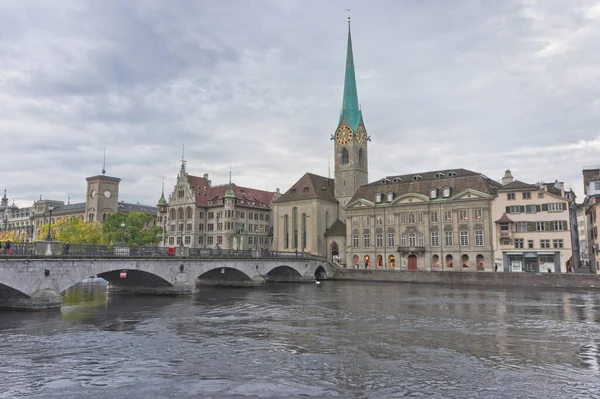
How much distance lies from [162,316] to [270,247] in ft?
256

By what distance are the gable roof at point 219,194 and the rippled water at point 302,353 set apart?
68633mm

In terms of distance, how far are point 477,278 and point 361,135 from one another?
145 feet

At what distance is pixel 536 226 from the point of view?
6700 cm

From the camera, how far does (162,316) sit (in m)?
31.6

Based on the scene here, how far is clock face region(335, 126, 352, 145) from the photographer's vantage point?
10006 centimetres

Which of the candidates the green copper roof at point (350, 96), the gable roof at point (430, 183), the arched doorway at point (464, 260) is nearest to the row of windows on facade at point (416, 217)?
the gable roof at point (430, 183)

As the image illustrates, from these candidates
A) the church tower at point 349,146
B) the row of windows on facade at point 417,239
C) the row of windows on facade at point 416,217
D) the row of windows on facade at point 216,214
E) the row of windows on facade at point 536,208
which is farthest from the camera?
the row of windows on facade at point 216,214

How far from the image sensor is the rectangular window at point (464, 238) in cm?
7319

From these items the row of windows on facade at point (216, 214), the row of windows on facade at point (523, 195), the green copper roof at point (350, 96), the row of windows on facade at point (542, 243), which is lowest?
the row of windows on facade at point (542, 243)

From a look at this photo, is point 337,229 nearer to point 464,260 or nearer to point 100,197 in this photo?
point 464,260

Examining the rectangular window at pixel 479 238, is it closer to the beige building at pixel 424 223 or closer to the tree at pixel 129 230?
the beige building at pixel 424 223

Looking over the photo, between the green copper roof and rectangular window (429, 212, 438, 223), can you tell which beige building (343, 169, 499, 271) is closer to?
rectangular window (429, 212, 438, 223)

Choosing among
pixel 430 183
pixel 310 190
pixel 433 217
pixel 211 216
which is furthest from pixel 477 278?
pixel 211 216

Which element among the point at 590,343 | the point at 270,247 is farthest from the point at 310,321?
the point at 270,247
